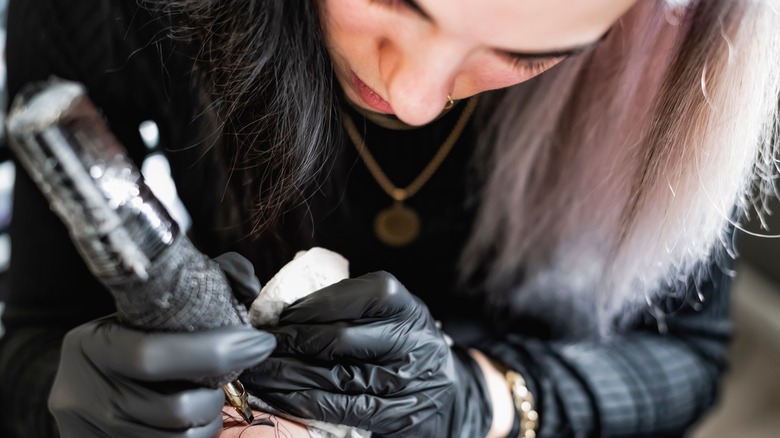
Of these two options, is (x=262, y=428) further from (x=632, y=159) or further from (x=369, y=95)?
(x=632, y=159)

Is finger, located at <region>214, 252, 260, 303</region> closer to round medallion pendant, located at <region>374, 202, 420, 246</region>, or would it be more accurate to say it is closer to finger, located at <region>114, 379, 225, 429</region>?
finger, located at <region>114, 379, 225, 429</region>

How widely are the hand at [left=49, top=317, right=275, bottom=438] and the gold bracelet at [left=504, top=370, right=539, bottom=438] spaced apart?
15.6 inches

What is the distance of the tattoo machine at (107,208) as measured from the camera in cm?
35

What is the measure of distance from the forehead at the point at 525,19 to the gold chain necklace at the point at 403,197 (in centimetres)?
32

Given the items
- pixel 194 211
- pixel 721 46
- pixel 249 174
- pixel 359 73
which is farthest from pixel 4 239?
pixel 721 46

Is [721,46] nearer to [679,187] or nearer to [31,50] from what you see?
[679,187]

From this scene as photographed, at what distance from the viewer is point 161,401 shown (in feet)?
1.49

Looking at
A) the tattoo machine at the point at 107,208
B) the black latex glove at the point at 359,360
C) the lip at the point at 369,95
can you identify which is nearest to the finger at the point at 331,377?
the black latex glove at the point at 359,360

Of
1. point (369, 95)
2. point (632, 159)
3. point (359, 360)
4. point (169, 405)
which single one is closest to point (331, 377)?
point (359, 360)

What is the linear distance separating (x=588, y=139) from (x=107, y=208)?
21.1 inches

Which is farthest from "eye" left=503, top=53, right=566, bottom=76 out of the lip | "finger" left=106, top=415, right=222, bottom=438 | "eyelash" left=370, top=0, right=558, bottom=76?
"finger" left=106, top=415, right=222, bottom=438

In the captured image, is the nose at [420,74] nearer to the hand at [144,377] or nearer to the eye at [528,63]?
the eye at [528,63]

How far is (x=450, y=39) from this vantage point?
1.47 feet

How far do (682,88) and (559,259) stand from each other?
29cm
